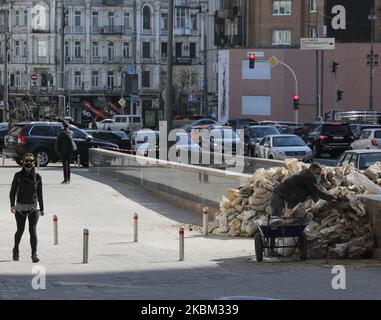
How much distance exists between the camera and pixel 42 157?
39062mm

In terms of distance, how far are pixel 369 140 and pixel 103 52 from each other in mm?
61557

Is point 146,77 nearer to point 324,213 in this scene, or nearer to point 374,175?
point 374,175

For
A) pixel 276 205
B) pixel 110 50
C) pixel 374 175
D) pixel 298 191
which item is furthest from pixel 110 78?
pixel 298 191

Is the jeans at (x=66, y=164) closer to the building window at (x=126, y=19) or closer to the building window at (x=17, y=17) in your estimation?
the building window at (x=17, y=17)

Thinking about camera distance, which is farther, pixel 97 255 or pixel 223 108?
pixel 223 108

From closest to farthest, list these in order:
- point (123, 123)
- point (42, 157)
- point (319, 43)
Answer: point (42, 157) < point (319, 43) < point (123, 123)

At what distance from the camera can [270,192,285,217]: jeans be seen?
16.5 metres

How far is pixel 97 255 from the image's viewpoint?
17188 mm

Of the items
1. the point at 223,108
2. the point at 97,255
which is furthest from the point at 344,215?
the point at 223,108

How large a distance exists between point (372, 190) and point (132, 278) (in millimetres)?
5474

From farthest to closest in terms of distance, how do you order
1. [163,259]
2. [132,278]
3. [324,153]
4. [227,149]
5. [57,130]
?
1. [324,153]
2. [227,149]
3. [57,130]
4. [163,259]
5. [132,278]
